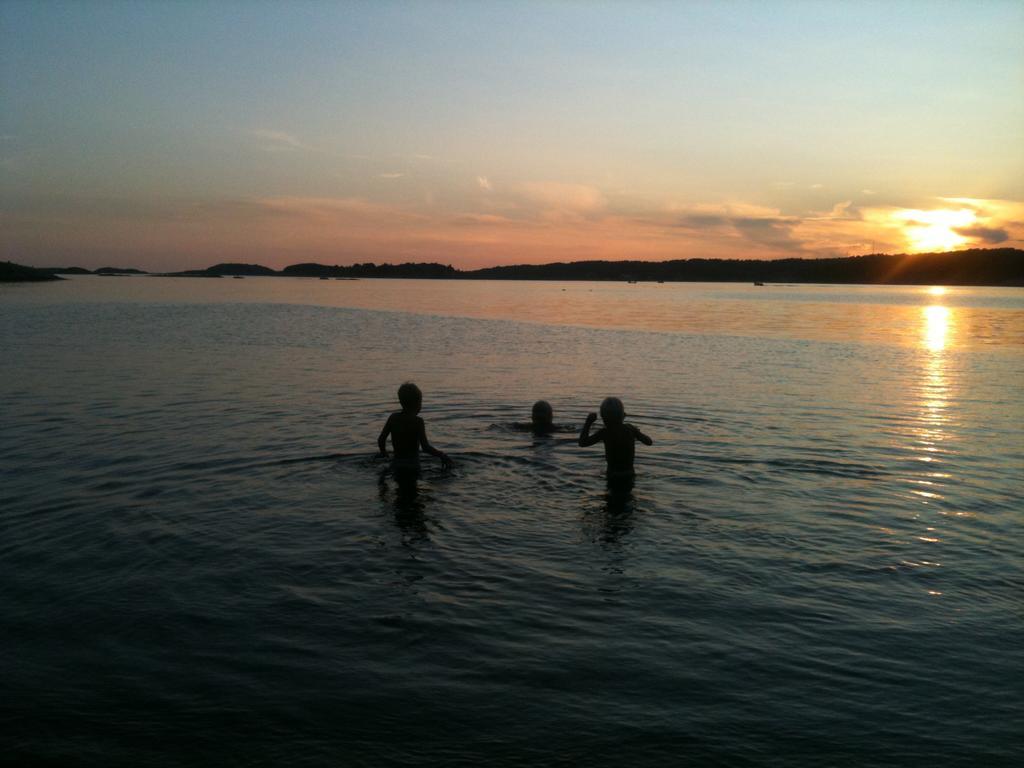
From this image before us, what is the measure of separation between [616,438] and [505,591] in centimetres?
500

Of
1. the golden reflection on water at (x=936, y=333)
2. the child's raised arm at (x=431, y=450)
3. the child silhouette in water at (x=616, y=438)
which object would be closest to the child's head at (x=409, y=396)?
the child's raised arm at (x=431, y=450)

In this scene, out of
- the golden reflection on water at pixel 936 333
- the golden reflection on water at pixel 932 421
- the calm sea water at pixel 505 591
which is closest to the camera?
the calm sea water at pixel 505 591

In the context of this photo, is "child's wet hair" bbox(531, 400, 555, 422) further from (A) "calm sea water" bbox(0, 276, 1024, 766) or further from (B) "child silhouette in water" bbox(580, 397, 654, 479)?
(B) "child silhouette in water" bbox(580, 397, 654, 479)

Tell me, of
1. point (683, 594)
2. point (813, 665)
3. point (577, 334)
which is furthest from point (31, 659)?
point (577, 334)

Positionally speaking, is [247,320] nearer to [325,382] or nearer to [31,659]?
[325,382]

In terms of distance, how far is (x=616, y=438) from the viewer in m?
13.2

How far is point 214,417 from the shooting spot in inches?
773

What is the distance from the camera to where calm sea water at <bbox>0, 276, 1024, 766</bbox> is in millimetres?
6062

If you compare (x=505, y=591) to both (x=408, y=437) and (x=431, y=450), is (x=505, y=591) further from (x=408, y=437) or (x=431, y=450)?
(x=408, y=437)

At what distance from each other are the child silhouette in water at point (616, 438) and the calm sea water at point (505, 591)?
0.51 m

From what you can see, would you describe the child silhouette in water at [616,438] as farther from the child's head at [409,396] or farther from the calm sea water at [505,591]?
the child's head at [409,396]

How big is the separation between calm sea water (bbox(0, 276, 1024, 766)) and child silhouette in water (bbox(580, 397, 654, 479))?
51 cm

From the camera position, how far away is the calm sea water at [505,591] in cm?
606

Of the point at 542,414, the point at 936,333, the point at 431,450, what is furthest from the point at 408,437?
the point at 936,333
